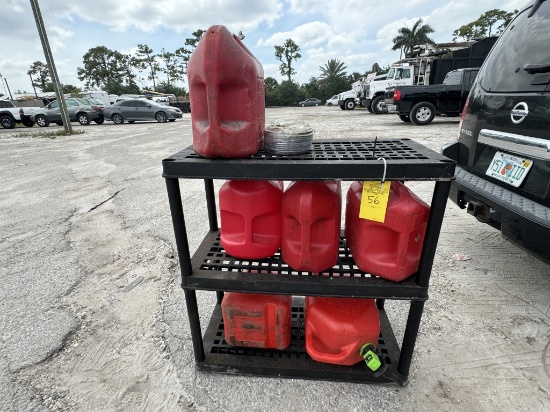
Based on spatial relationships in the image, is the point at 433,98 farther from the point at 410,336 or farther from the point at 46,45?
the point at 46,45

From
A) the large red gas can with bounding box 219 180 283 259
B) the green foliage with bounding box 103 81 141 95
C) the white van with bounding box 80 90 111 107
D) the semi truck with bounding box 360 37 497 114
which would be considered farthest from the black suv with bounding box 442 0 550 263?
the green foliage with bounding box 103 81 141 95

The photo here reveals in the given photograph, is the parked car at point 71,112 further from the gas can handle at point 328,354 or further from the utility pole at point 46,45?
the gas can handle at point 328,354

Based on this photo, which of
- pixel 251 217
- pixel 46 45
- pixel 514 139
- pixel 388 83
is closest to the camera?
pixel 251 217

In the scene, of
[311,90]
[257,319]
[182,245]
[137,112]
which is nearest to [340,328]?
[257,319]

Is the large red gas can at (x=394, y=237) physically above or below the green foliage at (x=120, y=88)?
below

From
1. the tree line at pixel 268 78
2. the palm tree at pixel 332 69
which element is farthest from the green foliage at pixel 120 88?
the palm tree at pixel 332 69

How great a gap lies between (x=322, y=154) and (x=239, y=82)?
0.47 metres

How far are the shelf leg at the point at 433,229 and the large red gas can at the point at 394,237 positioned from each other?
1.9 inches

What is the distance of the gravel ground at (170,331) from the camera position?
1.41 meters

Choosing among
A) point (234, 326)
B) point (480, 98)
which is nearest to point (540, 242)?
point (480, 98)

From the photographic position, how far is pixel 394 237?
1296mm

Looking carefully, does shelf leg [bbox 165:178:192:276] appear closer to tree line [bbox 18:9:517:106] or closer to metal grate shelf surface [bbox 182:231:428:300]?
metal grate shelf surface [bbox 182:231:428:300]

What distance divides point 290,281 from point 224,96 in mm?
835

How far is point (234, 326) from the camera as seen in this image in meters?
1.58
